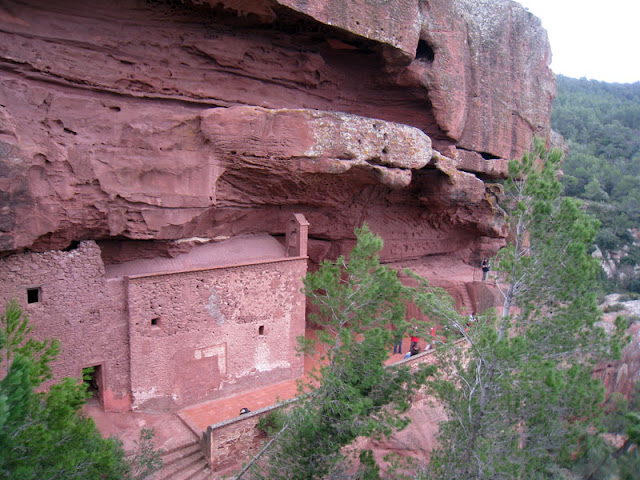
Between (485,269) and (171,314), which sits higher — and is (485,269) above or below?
below

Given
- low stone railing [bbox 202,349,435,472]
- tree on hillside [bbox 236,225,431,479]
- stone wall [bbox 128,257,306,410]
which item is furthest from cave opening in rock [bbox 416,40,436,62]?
low stone railing [bbox 202,349,435,472]

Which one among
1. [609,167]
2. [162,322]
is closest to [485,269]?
[162,322]

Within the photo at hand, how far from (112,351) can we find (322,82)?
9065mm

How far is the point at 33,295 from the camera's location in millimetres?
9289

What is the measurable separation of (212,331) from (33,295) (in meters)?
3.91

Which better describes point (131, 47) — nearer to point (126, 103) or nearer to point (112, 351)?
point (126, 103)

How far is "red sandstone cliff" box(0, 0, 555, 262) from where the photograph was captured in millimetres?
9125

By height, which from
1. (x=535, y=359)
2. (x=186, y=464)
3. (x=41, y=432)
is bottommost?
(x=186, y=464)

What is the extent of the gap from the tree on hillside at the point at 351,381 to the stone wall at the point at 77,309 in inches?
161

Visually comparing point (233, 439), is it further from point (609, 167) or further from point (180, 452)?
point (609, 167)

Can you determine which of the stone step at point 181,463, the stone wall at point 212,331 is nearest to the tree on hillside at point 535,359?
the stone step at point 181,463

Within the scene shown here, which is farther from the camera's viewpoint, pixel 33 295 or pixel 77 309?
pixel 77 309

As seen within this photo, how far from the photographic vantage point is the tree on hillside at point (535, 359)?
7047 millimetres

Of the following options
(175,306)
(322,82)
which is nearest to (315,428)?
(175,306)
